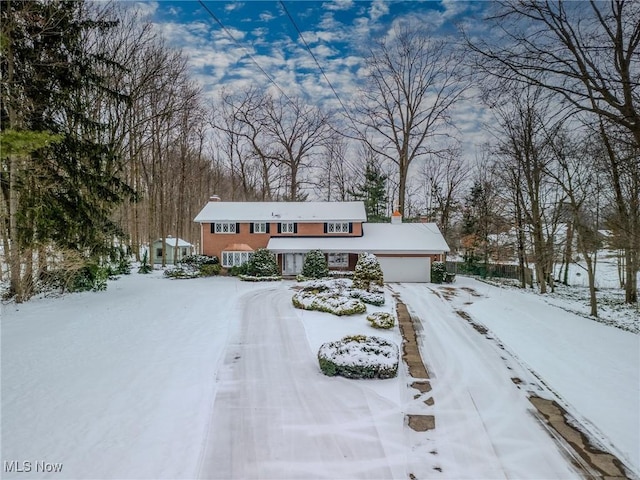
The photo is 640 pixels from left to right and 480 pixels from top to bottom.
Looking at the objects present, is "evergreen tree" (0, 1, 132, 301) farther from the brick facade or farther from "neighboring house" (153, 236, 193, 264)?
"neighboring house" (153, 236, 193, 264)

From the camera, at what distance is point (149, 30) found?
19.0 meters

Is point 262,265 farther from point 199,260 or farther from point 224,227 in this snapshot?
point 224,227

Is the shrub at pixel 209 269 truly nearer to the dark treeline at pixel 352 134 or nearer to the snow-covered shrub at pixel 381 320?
the dark treeline at pixel 352 134

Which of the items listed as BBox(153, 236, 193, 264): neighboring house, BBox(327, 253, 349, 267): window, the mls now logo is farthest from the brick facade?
the mls now logo

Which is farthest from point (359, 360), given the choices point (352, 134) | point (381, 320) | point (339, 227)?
point (352, 134)

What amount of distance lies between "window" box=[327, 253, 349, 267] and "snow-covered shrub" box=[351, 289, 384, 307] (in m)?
8.77

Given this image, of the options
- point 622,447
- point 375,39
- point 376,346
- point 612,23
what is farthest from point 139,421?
point 375,39

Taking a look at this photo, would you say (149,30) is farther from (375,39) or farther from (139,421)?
(139,421)

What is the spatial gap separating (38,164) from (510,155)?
23.7m

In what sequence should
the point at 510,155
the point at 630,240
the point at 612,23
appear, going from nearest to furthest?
1. the point at 612,23
2. the point at 630,240
3. the point at 510,155

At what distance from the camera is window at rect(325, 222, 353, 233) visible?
2322cm

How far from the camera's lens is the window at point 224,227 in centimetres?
2333

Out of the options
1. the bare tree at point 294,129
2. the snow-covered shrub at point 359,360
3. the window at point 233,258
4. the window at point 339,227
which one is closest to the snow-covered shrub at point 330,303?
the snow-covered shrub at point 359,360

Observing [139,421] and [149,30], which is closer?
[139,421]
